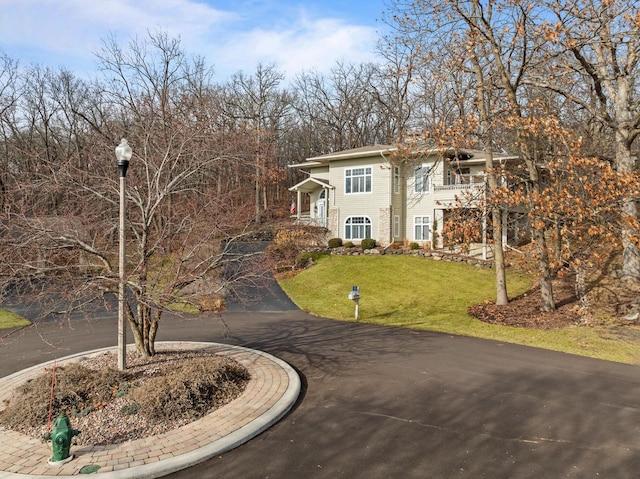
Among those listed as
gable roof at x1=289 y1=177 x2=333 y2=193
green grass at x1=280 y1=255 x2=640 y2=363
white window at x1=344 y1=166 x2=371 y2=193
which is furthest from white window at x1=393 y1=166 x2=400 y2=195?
green grass at x1=280 y1=255 x2=640 y2=363

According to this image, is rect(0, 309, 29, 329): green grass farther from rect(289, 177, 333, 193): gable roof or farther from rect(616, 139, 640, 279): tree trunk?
rect(616, 139, 640, 279): tree trunk

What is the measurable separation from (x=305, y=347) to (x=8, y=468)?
21.3 feet

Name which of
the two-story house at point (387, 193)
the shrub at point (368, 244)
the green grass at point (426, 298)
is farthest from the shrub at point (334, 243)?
the shrub at point (368, 244)

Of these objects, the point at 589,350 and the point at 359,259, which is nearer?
the point at 589,350

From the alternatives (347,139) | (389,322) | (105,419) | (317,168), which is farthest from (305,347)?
(347,139)

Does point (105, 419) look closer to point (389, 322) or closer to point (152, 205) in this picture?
point (152, 205)

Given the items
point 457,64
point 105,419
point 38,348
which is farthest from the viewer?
point 457,64

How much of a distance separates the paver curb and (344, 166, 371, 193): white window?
19.2m

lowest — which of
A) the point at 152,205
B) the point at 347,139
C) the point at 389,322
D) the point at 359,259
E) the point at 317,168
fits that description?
the point at 389,322

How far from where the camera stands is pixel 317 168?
31438mm

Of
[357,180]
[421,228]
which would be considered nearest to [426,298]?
[421,228]

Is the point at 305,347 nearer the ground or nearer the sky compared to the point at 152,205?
nearer the ground

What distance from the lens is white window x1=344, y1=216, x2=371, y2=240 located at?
2658 cm

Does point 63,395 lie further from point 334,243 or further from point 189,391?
point 334,243
